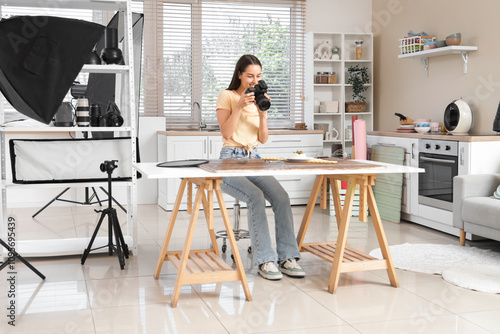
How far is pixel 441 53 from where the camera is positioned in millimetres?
5172

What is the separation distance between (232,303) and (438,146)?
99.0 inches

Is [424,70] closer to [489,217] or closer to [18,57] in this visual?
[489,217]

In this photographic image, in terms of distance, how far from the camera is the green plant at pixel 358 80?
6.29 metres

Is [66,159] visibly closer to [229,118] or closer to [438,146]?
[229,118]

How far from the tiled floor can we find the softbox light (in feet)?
3.25

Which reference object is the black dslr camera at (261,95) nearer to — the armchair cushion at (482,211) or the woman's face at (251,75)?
the woman's face at (251,75)

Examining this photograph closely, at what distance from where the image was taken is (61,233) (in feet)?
15.4

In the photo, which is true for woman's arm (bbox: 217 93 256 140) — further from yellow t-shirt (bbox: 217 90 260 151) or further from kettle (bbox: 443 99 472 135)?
kettle (bbox: 443 99 472 135)

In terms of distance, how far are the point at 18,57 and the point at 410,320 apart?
2.50 meters

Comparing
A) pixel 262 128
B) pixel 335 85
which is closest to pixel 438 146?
pixel 262 128

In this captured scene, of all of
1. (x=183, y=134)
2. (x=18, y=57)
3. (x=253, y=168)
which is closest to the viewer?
(x=253, y=168)

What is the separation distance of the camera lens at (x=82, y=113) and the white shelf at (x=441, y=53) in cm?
311

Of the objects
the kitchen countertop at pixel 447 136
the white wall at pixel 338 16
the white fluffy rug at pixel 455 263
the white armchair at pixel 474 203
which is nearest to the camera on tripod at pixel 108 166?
the white fluffy rug at pixel 455 263

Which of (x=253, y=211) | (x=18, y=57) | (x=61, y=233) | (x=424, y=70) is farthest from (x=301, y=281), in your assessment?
(x=424, y=70)
